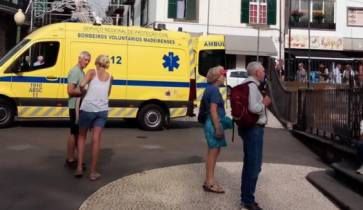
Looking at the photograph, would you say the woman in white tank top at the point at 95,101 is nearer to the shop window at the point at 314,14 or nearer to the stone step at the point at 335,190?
the stone step at the point at 335,190

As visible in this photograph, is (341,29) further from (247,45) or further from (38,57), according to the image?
(38,57)

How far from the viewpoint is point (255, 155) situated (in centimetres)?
666

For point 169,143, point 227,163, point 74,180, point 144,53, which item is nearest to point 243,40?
point 144,53

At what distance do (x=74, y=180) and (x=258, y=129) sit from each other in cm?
302

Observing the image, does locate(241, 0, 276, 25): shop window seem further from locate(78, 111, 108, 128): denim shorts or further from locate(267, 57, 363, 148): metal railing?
locate(78, 111, 108, 128): denim shorts

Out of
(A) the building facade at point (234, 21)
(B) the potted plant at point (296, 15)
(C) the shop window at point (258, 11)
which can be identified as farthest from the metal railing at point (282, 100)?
(B) the potted plant at point (296, 15)

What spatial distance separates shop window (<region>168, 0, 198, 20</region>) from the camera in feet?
116

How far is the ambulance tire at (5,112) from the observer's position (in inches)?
548

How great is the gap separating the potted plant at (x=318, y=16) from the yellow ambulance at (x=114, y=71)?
25.2 m

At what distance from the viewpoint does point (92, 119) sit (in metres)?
8.03

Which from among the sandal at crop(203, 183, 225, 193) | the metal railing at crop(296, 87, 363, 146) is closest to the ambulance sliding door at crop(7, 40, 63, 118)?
the metal railing at crop(296, 87, 363, 146)

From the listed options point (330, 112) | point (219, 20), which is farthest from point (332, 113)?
point (219, 20)

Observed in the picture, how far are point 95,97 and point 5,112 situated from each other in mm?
6805

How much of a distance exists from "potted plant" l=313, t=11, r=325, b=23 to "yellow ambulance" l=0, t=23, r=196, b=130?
82.6 ft
